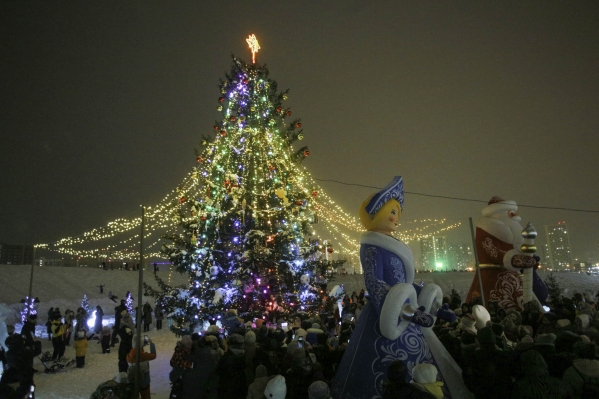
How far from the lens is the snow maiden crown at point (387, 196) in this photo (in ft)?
19.0

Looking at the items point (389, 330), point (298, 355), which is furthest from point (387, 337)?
point (298, 355)

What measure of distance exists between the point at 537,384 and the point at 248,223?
29.0 feet

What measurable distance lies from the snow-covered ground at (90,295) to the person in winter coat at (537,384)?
6491 mm

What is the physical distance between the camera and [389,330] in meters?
4.85

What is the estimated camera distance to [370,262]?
5.41 meters

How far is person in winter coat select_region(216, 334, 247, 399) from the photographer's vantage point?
5414 millimetres

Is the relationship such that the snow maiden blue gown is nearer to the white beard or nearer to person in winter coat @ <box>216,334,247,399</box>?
person in winter coat @ <box>216,334,247,399</box>

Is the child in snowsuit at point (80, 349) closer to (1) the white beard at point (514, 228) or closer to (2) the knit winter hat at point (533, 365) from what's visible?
(2) the knit winter hat at point (533, 365)

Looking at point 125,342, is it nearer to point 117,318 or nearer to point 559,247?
point 117,318

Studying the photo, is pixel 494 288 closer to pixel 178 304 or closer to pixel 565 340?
pixel 565 340

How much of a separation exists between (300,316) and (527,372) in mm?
7142

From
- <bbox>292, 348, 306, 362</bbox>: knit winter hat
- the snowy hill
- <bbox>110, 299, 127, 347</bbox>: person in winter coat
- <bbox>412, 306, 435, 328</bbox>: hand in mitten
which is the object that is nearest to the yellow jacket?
<bbox>110, 299, 127, 347</bbox>: person in winter coat

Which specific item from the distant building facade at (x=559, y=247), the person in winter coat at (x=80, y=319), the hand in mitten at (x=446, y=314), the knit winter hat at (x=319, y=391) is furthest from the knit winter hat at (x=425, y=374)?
the distant building facade at (x=559, y=247)

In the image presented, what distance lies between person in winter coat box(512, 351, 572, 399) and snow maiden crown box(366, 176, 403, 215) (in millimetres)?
2556
